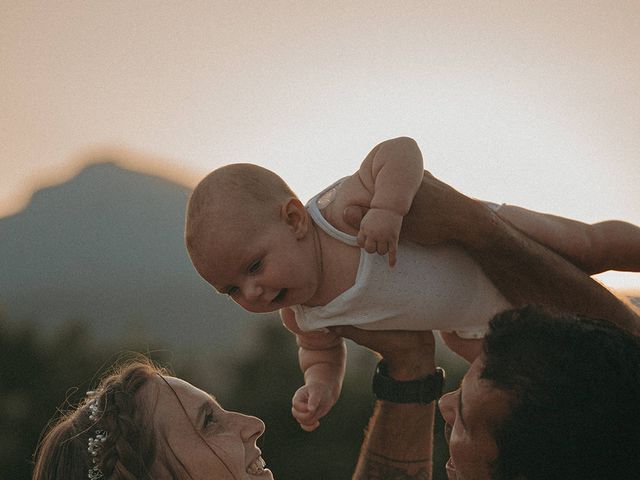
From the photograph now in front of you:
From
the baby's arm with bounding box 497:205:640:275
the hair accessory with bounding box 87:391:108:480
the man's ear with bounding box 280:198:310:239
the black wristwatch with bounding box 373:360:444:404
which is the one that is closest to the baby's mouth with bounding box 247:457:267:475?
the hair accessory with bounding box 87:391:108:480

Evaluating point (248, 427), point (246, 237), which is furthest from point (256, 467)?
point (246, 237)

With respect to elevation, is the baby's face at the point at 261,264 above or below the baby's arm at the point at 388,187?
below

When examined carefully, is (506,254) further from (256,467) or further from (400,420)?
(256,467)

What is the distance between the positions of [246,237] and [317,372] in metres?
0.88

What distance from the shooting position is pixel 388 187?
2770 millimetres

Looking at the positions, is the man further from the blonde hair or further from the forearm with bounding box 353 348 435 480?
the blonde hair

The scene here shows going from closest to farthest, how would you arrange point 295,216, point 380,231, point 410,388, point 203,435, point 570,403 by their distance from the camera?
point 570,403 < point 380,231 < point 203,435 < point 295,216 < point 410,388

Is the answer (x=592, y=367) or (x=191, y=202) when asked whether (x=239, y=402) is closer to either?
(x=191, y=202)

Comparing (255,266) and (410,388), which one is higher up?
(255,266)

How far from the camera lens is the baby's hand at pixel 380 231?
268 cm

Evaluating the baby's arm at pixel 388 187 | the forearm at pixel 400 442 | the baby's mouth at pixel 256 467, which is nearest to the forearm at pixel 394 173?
the baby's arm at pixel 388 187

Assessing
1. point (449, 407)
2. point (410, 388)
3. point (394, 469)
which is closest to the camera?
point (449, 407)

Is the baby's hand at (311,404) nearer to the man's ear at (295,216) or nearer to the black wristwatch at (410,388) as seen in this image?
the black wristwatch at (410,388)

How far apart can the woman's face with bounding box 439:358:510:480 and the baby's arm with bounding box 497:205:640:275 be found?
1.37 meters
